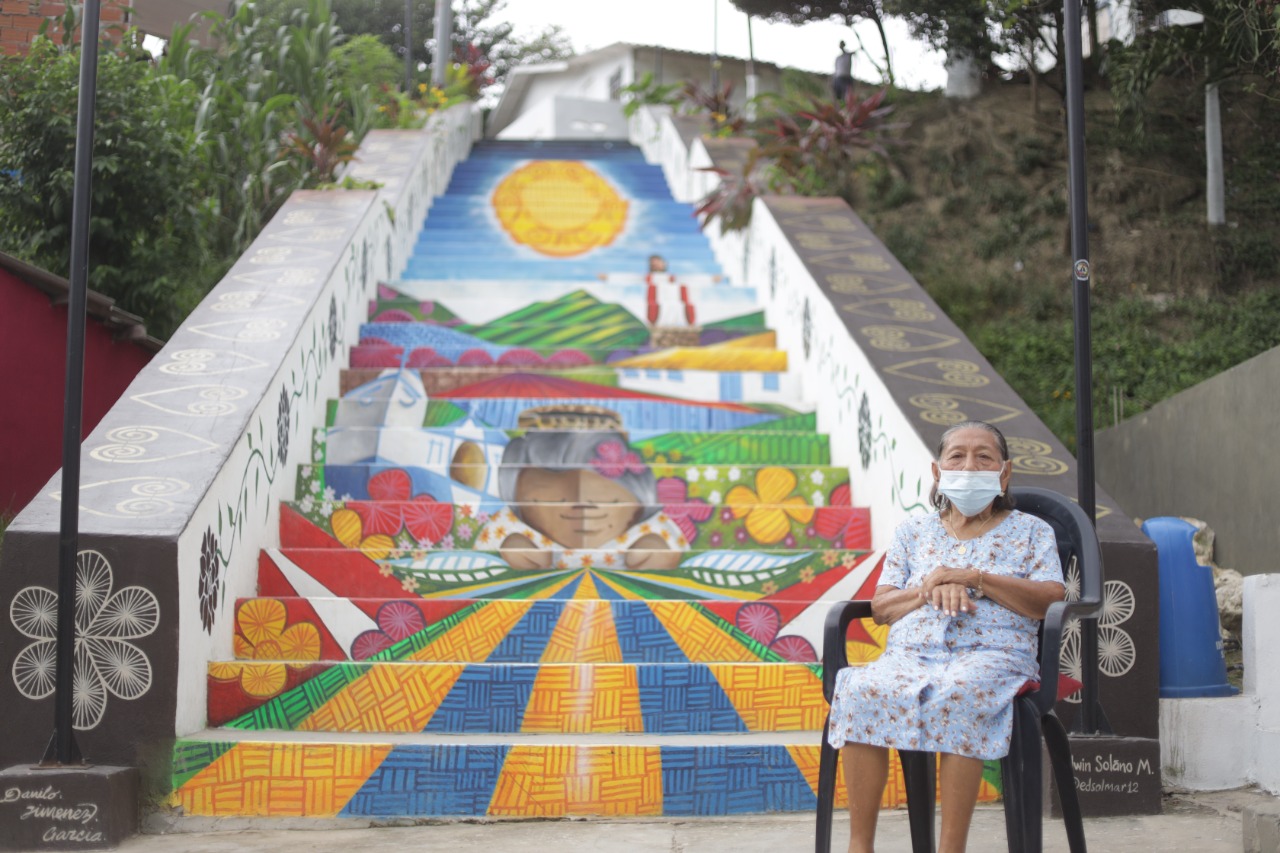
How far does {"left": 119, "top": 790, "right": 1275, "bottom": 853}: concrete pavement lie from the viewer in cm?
325

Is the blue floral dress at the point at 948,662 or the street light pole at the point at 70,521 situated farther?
the street light pole at the point at 70,521

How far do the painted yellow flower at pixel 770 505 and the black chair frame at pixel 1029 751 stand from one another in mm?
1957

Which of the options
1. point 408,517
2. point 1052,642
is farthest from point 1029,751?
point 408,517

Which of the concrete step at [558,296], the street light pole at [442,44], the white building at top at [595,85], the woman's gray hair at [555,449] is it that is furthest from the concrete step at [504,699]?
the white building at top at [595,85]

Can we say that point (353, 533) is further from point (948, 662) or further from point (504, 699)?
point (948, 662)

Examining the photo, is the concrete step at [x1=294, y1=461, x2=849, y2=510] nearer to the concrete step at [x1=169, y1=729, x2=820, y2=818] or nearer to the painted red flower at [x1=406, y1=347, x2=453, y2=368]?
the painted red flower at [x1=406, y1=347, x2=453, y2=368]

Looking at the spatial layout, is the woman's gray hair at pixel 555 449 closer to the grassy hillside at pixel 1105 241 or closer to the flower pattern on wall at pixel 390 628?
the flower pattern on wall at pixel 390 628

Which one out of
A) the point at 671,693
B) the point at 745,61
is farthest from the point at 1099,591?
the point at 745,61

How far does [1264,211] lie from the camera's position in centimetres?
969

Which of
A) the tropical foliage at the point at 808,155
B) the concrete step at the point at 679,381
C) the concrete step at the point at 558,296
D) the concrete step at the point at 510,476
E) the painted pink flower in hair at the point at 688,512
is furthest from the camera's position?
the tropical foliage at the point at 808,155

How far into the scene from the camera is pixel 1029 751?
A: 2.64 metres

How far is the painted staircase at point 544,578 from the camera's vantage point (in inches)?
140

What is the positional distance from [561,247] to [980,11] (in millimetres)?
4194

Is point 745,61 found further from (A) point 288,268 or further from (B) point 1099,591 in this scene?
(B) point 1099,591
